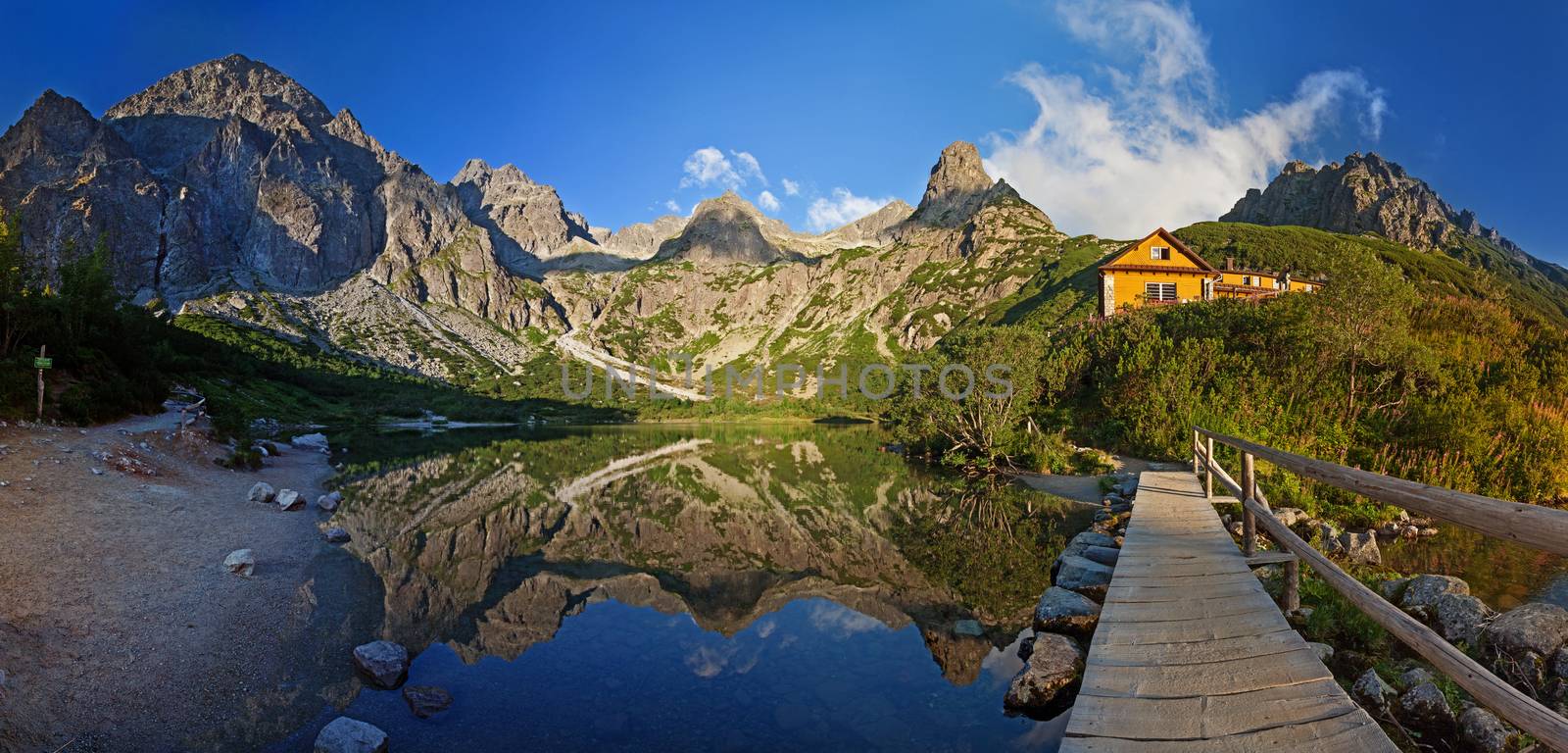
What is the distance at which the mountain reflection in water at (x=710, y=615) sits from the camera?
8719 millimetres

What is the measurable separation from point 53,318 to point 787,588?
31030 millimetres

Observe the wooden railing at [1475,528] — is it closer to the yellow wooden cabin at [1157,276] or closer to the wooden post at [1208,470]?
the wooden post at [1208,470]

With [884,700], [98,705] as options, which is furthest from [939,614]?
[98,705]

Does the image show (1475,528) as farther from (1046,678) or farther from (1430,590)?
(1430,590)

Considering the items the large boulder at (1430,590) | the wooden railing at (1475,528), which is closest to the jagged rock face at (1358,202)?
the large boulder at (1430,590)

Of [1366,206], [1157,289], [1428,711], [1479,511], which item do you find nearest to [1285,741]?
[1479,511]

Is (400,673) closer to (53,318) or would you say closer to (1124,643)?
(1124,643)

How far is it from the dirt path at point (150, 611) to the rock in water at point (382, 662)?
0.32 meters

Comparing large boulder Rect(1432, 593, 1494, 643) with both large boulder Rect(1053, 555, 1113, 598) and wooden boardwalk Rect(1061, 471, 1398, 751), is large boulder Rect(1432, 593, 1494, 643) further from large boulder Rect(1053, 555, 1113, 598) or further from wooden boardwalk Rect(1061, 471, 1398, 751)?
large boulder Rect(1053, 555, 1113, 598)

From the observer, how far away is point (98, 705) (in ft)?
24.4

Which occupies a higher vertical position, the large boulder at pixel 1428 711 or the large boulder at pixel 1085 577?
the large boulder at pixel 1428 711

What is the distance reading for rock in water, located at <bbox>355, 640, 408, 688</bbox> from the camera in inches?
366

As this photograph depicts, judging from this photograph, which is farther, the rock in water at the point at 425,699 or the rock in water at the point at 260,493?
the rock in water at the point at 260,493

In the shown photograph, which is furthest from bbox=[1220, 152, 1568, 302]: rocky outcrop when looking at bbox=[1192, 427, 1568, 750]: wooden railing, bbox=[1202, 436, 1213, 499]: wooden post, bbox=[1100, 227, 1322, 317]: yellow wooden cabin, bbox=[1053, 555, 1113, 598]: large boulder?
bbox=[1192, 427, 1568, 750]: wooden railing
